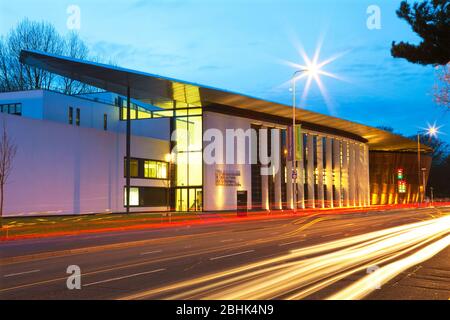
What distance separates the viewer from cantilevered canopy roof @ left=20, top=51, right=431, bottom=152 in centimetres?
4166

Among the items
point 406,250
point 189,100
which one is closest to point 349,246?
point 406,250

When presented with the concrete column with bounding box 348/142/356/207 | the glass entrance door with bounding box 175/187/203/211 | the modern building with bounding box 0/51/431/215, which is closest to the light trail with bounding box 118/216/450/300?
the modern building with bounding box 0/51/431/215

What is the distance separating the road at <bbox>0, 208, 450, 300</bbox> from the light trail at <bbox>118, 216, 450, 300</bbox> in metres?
0.02

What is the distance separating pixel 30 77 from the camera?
208ft

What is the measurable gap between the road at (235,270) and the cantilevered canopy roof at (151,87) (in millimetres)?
24071

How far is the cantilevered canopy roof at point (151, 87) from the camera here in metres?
41.7

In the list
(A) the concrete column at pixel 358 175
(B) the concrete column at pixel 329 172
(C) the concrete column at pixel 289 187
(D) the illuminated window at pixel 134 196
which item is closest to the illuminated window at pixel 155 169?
(D) the illuminated window at pixel 134 196

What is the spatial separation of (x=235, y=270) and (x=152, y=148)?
1581 inches

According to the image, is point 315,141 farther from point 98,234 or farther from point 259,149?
point 98,234

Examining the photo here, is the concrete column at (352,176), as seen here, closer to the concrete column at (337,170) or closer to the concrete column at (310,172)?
the concrete column at (337,170)

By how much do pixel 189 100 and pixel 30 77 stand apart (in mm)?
23580

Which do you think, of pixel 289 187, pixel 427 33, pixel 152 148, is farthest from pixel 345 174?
pixel 427 33

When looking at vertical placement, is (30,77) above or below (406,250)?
above

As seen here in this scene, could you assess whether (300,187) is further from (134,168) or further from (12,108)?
(12,108)
